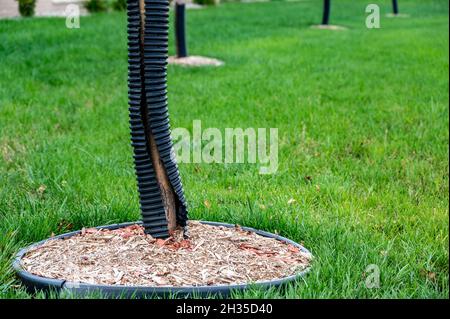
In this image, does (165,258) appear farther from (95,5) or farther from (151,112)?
(95,5)

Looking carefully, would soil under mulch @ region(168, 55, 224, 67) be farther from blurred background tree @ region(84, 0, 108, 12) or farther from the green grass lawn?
blurred background tree @ region(84, 0, 108, 12)

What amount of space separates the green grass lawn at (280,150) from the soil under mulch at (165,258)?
15 centimetres

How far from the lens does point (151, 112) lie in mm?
3020

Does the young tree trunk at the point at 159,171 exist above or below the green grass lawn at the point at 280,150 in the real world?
above

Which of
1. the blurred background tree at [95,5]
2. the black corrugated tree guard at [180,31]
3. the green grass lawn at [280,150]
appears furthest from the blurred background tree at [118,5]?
the black corrugated tree guard at [180,31]

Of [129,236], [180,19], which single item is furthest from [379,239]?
[180,19]

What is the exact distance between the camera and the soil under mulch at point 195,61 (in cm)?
995

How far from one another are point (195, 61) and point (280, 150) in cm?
494

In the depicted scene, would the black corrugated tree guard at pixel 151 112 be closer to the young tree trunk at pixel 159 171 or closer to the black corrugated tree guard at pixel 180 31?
the young tree trunk at pixel 159 171

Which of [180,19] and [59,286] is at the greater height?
[180,19]

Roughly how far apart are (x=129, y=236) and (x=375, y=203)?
5.59ft

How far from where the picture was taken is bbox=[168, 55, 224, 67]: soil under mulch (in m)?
9.95

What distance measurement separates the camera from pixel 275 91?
7.96 meters
